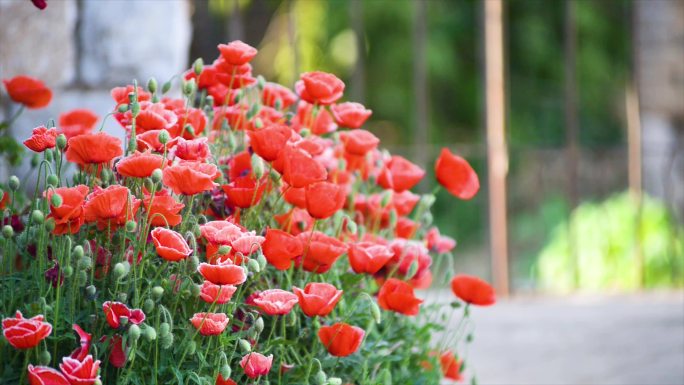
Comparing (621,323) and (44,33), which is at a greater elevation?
(44,33)

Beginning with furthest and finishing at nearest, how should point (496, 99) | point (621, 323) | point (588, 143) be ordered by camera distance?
1. point (588, 143)
2. point (496, 99)
3. point (621, 323)

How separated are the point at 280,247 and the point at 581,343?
158 centimetres

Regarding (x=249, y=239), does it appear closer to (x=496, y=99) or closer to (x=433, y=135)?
(x=496, y=99)

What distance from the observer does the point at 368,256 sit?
1.31 meters

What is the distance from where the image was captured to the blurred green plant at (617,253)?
3.96m

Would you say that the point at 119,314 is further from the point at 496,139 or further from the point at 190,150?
the point at 496,139

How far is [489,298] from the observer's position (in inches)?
58.2

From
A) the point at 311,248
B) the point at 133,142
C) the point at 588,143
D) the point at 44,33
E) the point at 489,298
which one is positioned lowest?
the point at 588,143

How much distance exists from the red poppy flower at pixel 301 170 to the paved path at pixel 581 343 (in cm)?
121

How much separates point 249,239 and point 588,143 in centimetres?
645

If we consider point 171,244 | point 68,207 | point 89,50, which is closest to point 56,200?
point 68,207

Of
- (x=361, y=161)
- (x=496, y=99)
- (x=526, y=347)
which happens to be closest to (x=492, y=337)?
(x=526, y=347)

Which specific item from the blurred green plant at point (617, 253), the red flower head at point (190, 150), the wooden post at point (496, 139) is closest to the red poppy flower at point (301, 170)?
the red flower head at point (190, 150)

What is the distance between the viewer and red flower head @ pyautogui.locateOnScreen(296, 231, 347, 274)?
1.26m
